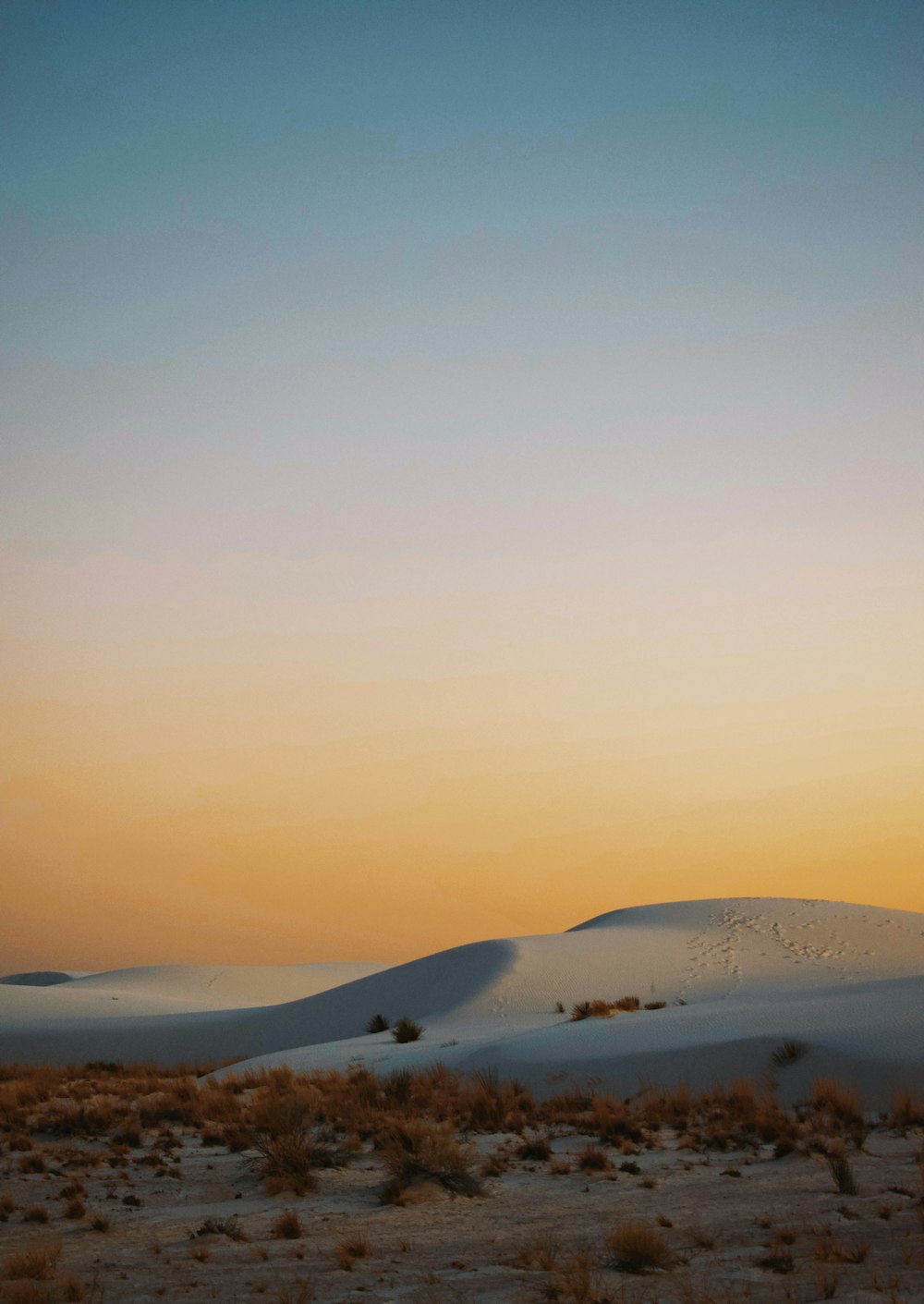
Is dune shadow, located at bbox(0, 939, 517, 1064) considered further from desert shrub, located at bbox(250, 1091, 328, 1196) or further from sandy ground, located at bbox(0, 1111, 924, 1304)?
sandy ground, located at bbox(0, 1111, 924, 1304)

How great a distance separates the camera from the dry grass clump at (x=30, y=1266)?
26.0ft

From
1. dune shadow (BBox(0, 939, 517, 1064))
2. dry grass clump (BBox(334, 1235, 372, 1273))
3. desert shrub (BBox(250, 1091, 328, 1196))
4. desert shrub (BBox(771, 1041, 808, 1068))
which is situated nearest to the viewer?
dry grass clump (BBox(334, 1235, 372, 1273))

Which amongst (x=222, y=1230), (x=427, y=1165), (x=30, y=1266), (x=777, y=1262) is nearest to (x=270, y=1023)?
(x=427, y=1165)

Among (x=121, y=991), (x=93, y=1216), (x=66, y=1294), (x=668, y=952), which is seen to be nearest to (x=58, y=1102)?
(x=93, y=1216)

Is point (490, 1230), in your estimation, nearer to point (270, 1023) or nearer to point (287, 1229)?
point (287, 1229)

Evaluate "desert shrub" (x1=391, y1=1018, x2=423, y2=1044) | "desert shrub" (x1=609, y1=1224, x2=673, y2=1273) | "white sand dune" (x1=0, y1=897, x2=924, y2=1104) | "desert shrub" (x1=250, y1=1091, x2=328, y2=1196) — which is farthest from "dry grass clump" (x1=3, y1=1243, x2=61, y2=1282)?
"desert shrub" (x1=391, y1=1018, x2=423, y2=1044)

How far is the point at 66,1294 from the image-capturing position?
7465mm

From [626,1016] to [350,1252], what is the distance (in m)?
18.0

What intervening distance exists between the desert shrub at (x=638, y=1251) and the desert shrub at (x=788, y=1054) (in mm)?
10966

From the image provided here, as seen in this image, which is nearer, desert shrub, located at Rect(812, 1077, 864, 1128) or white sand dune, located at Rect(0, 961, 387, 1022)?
desert shrub, located at Rect(812, 1077, 864, 1128)

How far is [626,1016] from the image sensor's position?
25469mm

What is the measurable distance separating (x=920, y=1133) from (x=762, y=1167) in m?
3.04

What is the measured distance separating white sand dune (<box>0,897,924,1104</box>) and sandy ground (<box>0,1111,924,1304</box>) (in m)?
5.94

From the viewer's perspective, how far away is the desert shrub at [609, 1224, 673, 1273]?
789 centimetres
